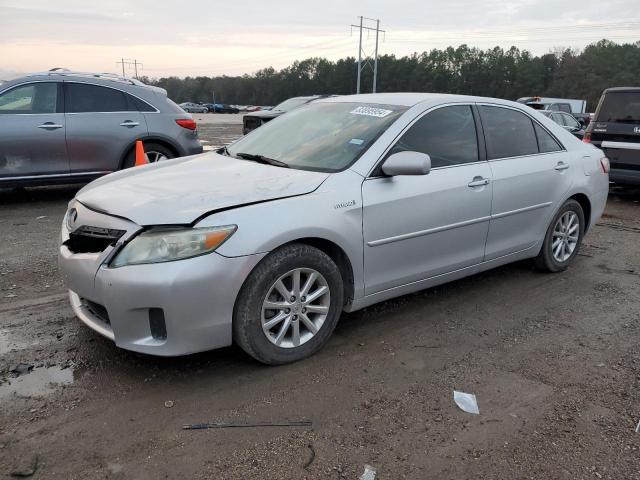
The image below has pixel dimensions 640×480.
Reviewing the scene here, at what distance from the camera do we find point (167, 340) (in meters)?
2.91

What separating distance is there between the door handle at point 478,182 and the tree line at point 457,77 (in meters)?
87.3

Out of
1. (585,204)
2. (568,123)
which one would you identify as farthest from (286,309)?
(568,123)

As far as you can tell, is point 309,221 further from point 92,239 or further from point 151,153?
point 151,153

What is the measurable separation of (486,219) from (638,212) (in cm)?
555

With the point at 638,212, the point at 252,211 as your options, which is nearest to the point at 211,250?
the point at 252,211

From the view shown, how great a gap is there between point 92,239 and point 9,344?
1027mm

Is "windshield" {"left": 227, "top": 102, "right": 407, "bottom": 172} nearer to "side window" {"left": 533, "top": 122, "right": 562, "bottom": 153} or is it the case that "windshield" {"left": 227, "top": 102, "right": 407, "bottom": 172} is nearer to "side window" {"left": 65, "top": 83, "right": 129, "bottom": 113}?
"side window" {"left": 533, "top": 122, "right": 562, "bottom": 153}

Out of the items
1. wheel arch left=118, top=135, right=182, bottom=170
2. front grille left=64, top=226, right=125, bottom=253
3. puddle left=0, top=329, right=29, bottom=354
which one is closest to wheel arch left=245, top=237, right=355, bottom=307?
front grille left=64, top=226, right=125, bottom=253

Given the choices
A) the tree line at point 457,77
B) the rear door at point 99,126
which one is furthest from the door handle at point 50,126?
the tree line at point 457,77

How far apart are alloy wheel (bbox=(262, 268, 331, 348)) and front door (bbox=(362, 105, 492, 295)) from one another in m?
0.39

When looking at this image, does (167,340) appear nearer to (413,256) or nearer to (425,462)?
(425,462)

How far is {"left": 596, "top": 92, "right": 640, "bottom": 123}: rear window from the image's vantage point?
8.87 meters

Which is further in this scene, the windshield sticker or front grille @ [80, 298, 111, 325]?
the windshield sticker

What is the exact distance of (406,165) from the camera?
3520 mm
